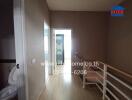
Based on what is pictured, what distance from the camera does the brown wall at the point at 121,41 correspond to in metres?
3.55

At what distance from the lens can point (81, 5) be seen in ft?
14.0

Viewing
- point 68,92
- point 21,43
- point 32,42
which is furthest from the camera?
point 68,92

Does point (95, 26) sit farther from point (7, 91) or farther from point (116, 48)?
point (7, 91)

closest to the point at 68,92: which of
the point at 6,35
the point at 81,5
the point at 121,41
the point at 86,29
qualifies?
the point at 6,35

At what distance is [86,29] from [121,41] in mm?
1530

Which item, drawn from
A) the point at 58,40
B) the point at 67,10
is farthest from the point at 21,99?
the point at 58,40

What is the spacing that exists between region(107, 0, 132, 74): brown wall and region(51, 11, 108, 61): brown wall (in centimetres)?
33

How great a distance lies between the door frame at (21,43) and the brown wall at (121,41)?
10.3ft

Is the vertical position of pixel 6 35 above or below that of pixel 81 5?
below

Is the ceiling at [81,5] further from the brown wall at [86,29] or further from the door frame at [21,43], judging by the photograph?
the door frame at [21,43]

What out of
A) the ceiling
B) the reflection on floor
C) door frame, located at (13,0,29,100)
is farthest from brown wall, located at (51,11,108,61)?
door frame, located at (13,0,29,100)

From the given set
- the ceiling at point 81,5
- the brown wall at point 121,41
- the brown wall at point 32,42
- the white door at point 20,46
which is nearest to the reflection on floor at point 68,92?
the brown wall at point 32,42

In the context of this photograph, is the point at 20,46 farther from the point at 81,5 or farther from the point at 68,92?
the point at 81,5

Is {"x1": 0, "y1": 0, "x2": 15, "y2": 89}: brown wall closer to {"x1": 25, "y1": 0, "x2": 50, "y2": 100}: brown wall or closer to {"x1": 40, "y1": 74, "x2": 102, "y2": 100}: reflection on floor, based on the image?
{"x1": 25, "y1": 0, "x2": 50, "y2": 100}: brown wall
